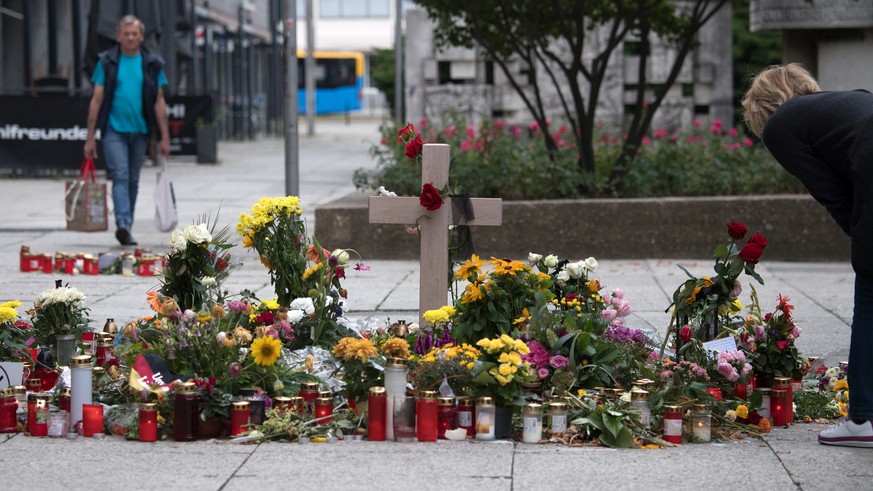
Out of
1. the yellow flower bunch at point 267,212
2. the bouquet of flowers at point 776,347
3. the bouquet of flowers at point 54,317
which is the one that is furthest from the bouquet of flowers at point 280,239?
the bouquet of flowers at point 776,347

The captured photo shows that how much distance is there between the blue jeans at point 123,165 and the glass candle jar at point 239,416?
6.58 meters

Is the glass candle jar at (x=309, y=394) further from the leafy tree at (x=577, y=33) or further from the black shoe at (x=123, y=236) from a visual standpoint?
the leafy tree at (x=577, y=33)

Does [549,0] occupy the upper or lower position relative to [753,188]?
upper

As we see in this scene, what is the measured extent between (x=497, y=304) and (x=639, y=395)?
787 millimetres

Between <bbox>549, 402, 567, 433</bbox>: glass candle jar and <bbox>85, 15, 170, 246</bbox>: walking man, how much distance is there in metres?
6.80

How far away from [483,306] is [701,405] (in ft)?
3.29

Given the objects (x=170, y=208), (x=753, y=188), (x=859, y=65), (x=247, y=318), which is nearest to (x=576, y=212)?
(x=753, y=188)

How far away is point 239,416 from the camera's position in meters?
4.89

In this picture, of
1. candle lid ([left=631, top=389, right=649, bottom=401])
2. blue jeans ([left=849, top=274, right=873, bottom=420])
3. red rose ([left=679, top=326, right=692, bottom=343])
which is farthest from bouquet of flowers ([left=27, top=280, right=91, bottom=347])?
blue jeans ([left=849, top=274, right=873, bottom=420])

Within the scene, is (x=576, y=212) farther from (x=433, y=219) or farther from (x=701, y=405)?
(x=701, y=405)

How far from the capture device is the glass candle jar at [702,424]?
194 inches

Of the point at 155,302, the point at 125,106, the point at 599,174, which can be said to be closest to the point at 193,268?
the point at 155,302

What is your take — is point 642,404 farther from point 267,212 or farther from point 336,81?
point 336,81

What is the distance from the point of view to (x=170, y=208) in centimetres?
1112
